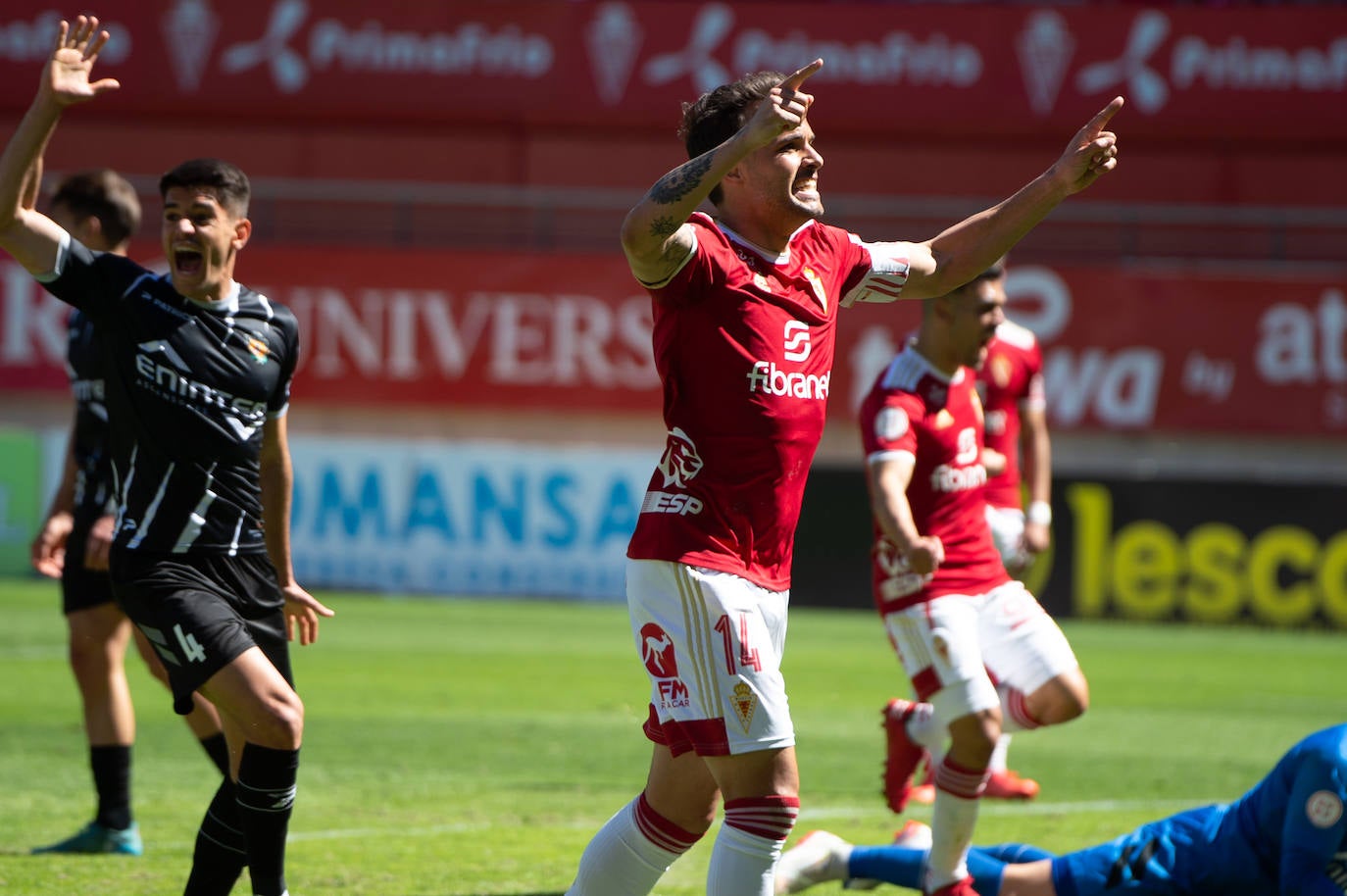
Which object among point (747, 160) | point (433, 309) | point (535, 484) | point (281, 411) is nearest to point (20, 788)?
point (281, 411)

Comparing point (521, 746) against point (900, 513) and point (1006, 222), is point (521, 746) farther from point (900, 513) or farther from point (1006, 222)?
point (1006, 222)

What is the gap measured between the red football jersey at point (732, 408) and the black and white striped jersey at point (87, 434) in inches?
111

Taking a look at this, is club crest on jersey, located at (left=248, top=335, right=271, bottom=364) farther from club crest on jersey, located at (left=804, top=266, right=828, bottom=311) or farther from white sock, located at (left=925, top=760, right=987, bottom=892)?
white sock, located at (left=925, top=760, right=987, bottom=892)

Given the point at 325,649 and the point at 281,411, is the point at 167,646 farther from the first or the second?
the point at 325,649

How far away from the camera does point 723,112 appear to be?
4.15 m

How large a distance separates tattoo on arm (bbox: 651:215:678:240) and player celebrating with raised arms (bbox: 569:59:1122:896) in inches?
3.0

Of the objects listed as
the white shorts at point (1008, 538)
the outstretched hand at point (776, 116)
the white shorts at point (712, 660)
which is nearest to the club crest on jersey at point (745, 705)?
the white shorts at point (712, 660)

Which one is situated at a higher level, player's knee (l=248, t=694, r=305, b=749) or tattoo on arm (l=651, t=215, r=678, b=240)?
tattoo on arm (l=651, t=215, r=678, b=240)

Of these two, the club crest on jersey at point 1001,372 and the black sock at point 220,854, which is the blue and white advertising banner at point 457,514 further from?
the black sock at point 220,854

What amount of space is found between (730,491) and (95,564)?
3147 mm

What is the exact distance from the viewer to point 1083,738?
10.0 metres

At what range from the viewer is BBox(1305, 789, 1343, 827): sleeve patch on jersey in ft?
13.4

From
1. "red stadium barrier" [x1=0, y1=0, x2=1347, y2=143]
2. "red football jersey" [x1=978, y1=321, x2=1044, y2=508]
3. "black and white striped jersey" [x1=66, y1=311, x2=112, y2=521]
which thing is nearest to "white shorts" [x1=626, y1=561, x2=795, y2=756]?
"black and white striped jersey" [x1=66, y1=311, x2=112, y2=521]

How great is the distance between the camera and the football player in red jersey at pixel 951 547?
5.89 metres
